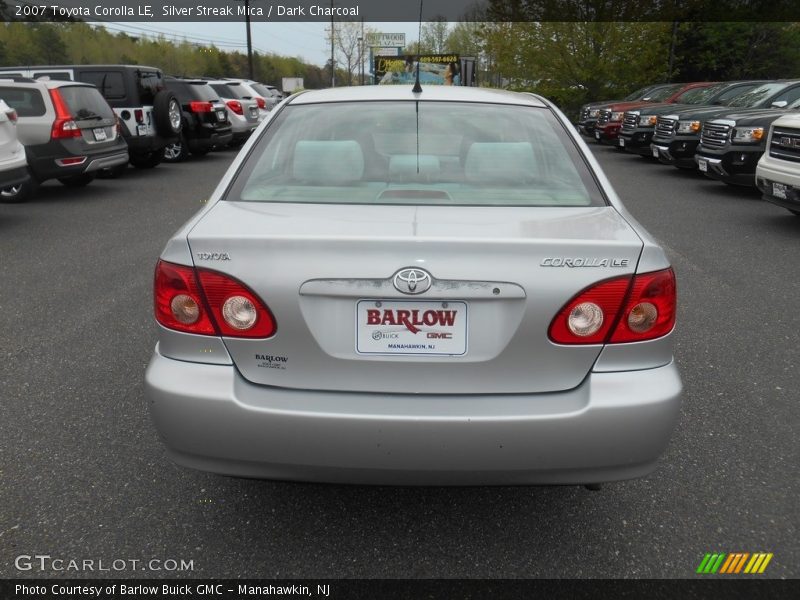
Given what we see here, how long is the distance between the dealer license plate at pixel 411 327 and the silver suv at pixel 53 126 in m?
9.71

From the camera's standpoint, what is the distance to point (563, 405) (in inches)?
89.2

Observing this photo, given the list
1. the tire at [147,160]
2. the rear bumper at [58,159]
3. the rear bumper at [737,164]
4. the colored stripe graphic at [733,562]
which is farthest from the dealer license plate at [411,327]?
the tire at [147,160]

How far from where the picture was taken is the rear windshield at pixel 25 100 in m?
10.4

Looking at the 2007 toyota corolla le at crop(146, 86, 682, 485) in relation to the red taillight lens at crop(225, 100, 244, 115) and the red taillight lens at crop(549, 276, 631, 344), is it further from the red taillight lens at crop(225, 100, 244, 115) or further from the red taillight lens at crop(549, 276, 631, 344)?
the red taillight lens at crop(225, 100, 244, 115)

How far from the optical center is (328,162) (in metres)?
3.06

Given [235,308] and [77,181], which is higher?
[235,308]

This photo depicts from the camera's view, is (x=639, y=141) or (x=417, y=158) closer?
(x=417, y=158)

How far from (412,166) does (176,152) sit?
1479 centimetres

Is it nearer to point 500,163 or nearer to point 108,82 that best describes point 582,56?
point 108,82

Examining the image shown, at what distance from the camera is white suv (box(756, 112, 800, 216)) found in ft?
27.0

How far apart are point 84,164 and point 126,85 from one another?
3560 mm

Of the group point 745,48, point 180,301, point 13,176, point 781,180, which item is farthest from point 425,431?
point 745,48

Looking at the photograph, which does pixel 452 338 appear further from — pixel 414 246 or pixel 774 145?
pixel 774 145
